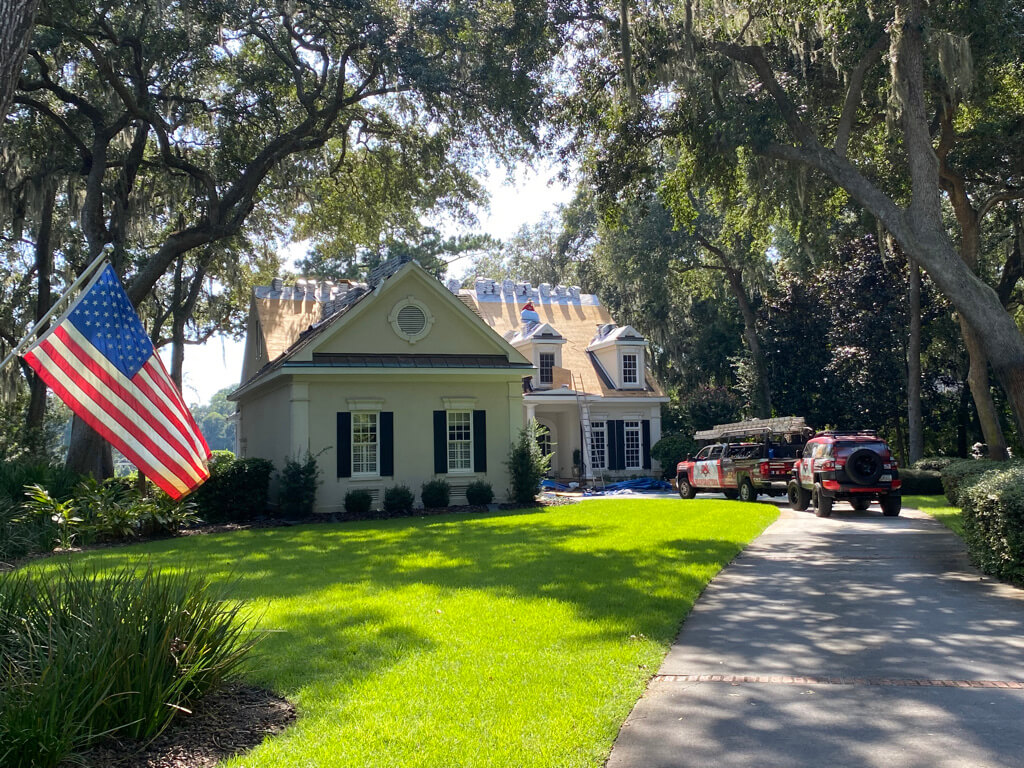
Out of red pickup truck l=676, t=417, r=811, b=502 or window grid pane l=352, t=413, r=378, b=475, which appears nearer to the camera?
window grid pane l=352, t=413, r=378, b=475

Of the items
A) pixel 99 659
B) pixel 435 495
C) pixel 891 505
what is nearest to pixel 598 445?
pixel 435 495

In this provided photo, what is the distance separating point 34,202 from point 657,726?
23957 mm

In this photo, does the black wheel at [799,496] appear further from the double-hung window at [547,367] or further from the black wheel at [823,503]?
the double-hung window at [547,367]

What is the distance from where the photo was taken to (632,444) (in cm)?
3488

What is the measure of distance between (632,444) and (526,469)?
12.3 m

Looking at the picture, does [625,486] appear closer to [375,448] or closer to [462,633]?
[375,448]

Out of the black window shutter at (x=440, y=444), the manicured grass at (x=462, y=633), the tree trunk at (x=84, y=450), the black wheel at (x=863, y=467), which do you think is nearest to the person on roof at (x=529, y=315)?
the black window shutter at (x=440, y=444)

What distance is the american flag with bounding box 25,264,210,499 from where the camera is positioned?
640 cm

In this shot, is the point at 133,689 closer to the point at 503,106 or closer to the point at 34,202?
the point at 503,106

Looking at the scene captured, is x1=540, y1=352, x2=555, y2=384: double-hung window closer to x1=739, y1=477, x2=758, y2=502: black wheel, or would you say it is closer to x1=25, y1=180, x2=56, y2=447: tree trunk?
x1=739, y1=477, x2=758, y2=502: black wheel

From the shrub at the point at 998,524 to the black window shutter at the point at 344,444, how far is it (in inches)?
578

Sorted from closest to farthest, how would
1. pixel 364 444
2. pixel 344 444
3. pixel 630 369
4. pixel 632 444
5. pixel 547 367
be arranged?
1. pixel 344 444
2. pixel 364 444
3. pixel 547 367
4. pixel 632 444
5. pixel 630 369

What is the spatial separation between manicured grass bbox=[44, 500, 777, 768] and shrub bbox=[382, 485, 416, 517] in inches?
239

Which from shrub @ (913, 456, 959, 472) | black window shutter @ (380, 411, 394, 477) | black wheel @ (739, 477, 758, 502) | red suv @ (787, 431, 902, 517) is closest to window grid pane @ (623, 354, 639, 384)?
black wheel @ (739, 477, 758, 502)
